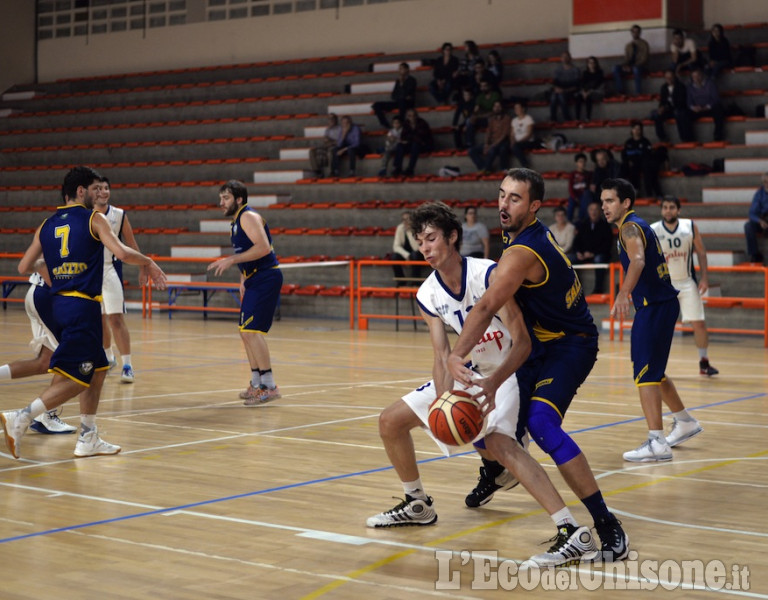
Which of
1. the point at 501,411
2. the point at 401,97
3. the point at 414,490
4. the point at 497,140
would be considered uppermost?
the point at 401,97

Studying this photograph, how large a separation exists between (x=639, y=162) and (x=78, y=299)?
41.0 feet

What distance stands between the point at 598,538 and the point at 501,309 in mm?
1144

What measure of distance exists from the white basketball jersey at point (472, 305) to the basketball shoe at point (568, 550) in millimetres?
861

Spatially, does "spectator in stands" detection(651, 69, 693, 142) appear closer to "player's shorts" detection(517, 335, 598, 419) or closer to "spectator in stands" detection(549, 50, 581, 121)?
"spectator in stands" detection(549, 50, 581, 121)

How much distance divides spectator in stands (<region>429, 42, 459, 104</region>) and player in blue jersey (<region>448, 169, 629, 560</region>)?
660 inches

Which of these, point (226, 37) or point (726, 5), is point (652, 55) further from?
point (226, 37)

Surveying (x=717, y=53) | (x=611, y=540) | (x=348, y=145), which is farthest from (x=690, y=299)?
(x=348, y=145)

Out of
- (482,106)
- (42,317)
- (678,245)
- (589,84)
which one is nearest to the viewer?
(42,317)

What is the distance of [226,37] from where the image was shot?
2725 cm

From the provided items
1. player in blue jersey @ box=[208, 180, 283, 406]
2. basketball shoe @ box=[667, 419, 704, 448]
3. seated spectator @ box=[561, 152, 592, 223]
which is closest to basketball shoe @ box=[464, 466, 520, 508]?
Answer: basketball shoe @ box=[667, 419, 704, 448]

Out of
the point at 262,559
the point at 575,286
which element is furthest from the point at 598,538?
the point at 262,559

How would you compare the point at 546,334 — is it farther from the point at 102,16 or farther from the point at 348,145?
the point at 102,16

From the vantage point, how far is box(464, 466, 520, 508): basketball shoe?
579 centimetres

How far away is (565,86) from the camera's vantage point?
2011 cm
